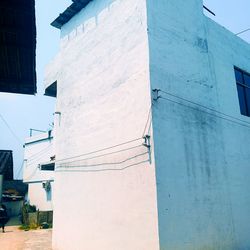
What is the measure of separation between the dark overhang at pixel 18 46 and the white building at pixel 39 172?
1617 centimetres

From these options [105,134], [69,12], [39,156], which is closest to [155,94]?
[105,134]

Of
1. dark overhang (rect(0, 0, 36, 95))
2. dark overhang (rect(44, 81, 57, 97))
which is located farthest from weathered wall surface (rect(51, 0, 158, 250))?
dark overhang (rect(0, 0, 36, 95))

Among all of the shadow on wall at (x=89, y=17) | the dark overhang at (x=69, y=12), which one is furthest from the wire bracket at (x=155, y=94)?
the dark overhang at (x=69, y=12)

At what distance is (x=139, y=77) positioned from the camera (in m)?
8.69

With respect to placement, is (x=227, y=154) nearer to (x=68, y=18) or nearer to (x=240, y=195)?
(x=240, y=195)

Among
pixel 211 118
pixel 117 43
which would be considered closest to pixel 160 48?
pixel 117 43

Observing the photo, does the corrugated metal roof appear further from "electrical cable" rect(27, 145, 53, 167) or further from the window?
the window

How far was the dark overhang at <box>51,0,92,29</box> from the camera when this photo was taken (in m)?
12.2

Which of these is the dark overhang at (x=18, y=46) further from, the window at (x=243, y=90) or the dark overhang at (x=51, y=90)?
the window at (x=243, y=90)

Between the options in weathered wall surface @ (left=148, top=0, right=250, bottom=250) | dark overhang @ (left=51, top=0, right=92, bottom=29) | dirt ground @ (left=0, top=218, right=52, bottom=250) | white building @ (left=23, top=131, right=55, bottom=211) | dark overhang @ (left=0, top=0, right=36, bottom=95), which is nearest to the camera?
dark overhang @ (left=0, top=0, right=36, bottom=95)

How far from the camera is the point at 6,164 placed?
907 inches

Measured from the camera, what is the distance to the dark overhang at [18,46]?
4.36 metres

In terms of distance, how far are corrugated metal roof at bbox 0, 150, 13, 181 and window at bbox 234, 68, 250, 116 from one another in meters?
17.9

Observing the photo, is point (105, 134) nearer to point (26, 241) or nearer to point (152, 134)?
point (152, 134)
